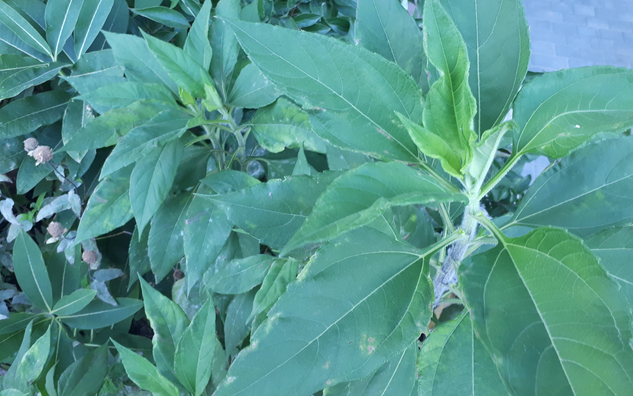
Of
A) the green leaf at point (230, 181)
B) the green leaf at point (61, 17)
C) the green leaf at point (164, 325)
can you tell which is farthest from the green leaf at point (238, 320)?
the green leaf at point (61, 17)

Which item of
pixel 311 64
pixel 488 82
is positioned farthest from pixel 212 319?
pixel 488 82

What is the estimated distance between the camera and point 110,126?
75 centimetres

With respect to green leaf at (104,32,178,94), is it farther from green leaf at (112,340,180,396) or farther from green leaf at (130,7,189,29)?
green leaf at (112,340,180,396)

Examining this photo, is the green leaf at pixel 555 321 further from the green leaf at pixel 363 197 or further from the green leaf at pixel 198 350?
the green leaf at pixel 198 350

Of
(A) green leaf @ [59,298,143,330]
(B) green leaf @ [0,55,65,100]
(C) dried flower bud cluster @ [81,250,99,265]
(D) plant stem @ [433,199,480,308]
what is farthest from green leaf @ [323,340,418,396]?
(B) green leaf @ [0,55,65,100]

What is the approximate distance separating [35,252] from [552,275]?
1183 millimetres

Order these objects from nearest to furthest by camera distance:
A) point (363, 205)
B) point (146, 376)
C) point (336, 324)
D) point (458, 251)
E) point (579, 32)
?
point (363, 205) < point (336, 324) < point (458, 251) < point (146, 376) < point (579, 32)

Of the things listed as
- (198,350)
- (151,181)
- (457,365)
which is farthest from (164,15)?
(457,365)

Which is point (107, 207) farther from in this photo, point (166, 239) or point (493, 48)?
point (493, 48)

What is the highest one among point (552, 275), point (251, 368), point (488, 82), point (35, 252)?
point (488, 82)

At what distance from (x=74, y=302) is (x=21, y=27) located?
2.42 ft

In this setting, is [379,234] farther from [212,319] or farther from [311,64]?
[212,319]

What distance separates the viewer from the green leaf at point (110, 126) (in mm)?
745

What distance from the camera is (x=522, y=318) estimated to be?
34 cm
